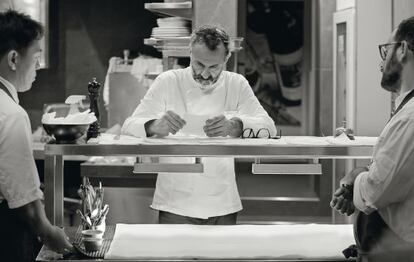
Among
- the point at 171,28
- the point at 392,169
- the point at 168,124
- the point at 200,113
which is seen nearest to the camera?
the point at 392,169

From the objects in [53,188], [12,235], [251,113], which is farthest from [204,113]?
[12,235]

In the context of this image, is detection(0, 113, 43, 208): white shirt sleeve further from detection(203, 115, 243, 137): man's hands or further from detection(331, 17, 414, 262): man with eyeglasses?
detection(331, 17, 414, 262): man with eyeglasses

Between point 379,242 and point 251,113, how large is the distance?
4.38 feet

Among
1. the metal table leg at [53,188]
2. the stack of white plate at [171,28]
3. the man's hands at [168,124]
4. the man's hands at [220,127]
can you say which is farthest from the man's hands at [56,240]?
the stack of white plate at [171,28]

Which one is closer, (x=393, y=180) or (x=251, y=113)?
(x=393, y=180)

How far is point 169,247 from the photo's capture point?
2.54m

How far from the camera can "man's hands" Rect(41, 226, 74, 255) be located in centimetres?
232

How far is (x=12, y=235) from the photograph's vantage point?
241 cm

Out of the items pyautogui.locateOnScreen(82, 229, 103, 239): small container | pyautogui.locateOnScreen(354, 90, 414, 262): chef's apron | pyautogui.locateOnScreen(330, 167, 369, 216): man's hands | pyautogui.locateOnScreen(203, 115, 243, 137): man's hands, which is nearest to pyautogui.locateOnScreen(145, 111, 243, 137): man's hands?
pyautogui.locateOnScreen(203, 115, 243, 137): man's hands

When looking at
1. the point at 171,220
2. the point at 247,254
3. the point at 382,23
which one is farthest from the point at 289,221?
the point at 247,254

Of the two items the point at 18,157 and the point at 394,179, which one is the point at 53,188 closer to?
the point at 18,157

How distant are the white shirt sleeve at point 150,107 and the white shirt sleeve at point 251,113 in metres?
0.41

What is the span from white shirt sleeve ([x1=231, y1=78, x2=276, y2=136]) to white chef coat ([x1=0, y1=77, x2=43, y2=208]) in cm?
117

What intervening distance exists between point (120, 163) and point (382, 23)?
212cm
